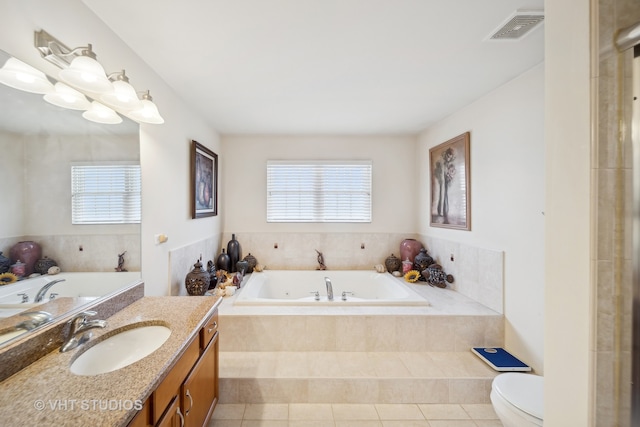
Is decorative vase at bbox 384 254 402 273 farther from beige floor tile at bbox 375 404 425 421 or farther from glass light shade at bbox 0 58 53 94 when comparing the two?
glass light shade at bbox 0 58 53 94

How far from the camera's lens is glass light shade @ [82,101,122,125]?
1323 millimetres

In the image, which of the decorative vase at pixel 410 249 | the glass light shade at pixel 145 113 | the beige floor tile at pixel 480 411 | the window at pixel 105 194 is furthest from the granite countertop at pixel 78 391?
the decorative vase at pixel 410 249

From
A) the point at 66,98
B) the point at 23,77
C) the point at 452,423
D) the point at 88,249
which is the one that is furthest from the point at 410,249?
the point at 23,77

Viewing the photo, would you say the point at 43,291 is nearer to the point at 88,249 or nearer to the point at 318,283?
the point at 88,249

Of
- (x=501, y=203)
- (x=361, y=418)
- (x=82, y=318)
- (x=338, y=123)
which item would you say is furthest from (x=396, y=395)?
(x=338, y=123)

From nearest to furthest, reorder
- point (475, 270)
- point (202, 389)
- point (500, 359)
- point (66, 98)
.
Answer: point (66, 98)
point (202, 389)
point (500, 359)
point (475, 270)

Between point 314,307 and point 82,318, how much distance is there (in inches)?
65.3

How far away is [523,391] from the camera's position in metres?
1.42

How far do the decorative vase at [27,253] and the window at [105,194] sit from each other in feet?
0.64

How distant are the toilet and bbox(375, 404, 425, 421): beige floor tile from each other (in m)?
0.61

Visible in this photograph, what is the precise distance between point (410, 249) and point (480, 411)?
6.07 ft

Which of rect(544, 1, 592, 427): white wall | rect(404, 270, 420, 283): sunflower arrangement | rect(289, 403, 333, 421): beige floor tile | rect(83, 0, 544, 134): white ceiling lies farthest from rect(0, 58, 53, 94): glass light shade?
rect(404, 270, 420, 283): sunflower arrangement

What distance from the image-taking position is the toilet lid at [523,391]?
1311 mm

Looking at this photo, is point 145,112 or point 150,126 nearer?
point 145,112
